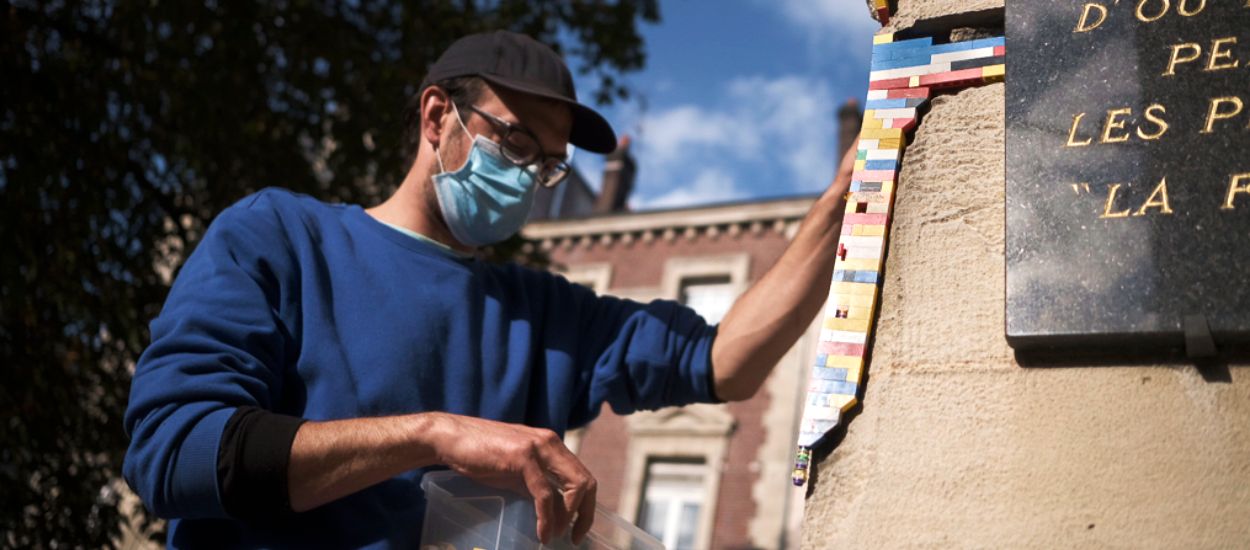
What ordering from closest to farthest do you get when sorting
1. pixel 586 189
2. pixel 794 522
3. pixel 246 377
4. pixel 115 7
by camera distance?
pixel 246 377 < pixel 115 7 < pixel 794 522 < pixel 586 189

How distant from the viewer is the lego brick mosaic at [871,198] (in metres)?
1.94

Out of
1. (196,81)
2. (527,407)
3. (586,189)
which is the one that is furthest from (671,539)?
(527,407)

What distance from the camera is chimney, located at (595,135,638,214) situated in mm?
27469

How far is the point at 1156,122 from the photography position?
Result: 6.15ft

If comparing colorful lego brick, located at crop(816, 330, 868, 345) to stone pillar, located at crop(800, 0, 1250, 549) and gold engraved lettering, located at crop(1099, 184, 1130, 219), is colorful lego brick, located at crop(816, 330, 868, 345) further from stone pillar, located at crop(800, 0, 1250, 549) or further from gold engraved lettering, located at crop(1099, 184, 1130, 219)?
gold engraved lettering, located at crop(1099, 184, 1130, 219)

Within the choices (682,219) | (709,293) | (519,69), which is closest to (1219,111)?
(519,69)

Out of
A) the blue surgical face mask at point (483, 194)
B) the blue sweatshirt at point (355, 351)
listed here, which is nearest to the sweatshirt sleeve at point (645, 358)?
the blue sweatshirt at point (355, 351)

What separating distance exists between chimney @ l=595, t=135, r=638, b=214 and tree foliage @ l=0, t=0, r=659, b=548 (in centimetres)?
1737

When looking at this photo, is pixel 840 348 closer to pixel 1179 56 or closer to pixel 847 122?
pixel 1179 56

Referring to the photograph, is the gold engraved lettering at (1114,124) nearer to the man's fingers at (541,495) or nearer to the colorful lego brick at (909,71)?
the colorful lego brick at (909,71)

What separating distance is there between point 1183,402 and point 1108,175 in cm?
38

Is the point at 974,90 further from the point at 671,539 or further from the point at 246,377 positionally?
the point at 671,539

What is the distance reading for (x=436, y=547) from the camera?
7.14 feet

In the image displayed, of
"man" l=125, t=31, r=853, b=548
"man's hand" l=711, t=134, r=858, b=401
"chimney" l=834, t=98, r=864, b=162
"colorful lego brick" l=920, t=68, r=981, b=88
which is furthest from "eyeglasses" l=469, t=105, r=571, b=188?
"chimney" l=834, t=98, r=864, b=162
